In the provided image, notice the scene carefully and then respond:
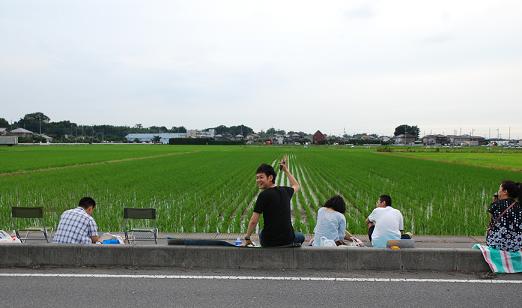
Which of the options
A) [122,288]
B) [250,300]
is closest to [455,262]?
[250,300]

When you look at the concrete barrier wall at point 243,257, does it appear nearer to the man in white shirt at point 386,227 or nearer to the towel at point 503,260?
the towel at point 503,260

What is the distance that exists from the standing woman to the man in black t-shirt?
2435 mm

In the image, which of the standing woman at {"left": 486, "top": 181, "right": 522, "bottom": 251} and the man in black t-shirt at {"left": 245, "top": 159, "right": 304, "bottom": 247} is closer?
the man in black t-shirt at {"left": 245, "top": 159, "right": 304, "bottom": 247}

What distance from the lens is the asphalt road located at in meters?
4.98

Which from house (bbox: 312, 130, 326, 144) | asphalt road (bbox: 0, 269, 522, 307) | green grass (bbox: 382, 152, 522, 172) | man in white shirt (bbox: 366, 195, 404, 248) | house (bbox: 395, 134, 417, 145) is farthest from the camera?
house (bbox: 395, 134, 417, 145)

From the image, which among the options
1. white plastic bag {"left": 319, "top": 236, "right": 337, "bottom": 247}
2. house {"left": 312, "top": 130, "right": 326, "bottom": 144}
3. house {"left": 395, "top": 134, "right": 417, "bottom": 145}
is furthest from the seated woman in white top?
house {"left": 395, "top": 134, "right": 417, "bottom": 145}

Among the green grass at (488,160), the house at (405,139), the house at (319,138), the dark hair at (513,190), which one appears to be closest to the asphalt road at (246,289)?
the dark hair at (513,190)

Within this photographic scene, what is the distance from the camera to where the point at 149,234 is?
902cm

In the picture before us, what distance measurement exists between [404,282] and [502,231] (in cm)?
141

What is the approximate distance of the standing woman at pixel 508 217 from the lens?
597 cm

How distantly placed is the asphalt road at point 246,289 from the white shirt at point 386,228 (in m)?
0.87

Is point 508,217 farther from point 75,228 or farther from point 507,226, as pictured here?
point 75,228

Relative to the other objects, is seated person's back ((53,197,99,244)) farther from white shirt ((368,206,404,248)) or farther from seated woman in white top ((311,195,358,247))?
white shirt ((368,206,404,248))

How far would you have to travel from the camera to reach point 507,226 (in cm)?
605
